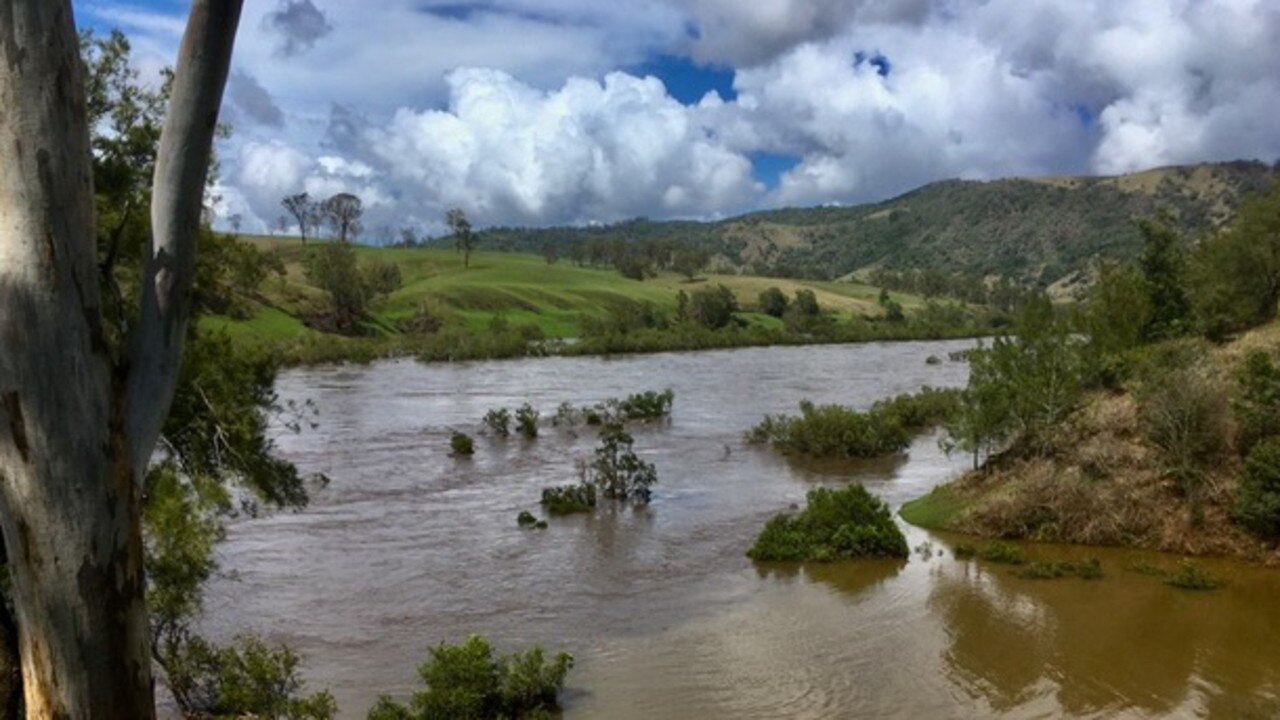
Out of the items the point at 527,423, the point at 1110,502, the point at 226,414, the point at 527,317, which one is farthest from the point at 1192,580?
the point at 527,317

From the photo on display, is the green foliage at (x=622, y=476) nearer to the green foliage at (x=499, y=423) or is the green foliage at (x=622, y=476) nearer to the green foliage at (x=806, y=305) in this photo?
the green foliage at (x=499, y=423)

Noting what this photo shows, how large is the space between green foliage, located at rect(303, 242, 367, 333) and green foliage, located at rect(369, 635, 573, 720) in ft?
312

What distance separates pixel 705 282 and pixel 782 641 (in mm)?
165651

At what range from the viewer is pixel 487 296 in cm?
13625

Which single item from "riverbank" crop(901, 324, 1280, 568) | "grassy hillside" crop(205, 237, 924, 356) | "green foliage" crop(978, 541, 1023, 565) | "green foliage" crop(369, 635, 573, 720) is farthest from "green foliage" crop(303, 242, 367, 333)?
"green foliage" crop(369, 635, 573, 720)

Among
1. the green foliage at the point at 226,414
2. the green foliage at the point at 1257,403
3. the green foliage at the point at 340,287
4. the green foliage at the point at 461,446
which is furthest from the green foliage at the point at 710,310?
the green foliage at the point at 226,414

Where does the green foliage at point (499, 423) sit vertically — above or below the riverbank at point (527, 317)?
below

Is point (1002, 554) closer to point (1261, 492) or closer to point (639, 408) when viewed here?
point (1261, 492)

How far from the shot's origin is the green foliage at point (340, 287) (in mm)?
107688

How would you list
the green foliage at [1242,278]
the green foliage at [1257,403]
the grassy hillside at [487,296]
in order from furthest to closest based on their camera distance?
the grassy hillside at [487,296]
the green foliage at [1242,278]
the green foliage at [1257,403]

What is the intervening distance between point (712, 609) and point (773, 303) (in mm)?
131522

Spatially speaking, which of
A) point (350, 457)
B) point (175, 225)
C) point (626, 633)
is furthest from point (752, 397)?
point (175, 225)

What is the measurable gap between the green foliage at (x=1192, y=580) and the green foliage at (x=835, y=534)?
7044 mm

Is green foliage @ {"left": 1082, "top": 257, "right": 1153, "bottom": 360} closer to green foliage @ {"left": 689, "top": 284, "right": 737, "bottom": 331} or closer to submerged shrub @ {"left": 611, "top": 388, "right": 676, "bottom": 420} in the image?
submerged shrub @ {"left": 611, "top": 388, "right": 676, "bottom": 420}
